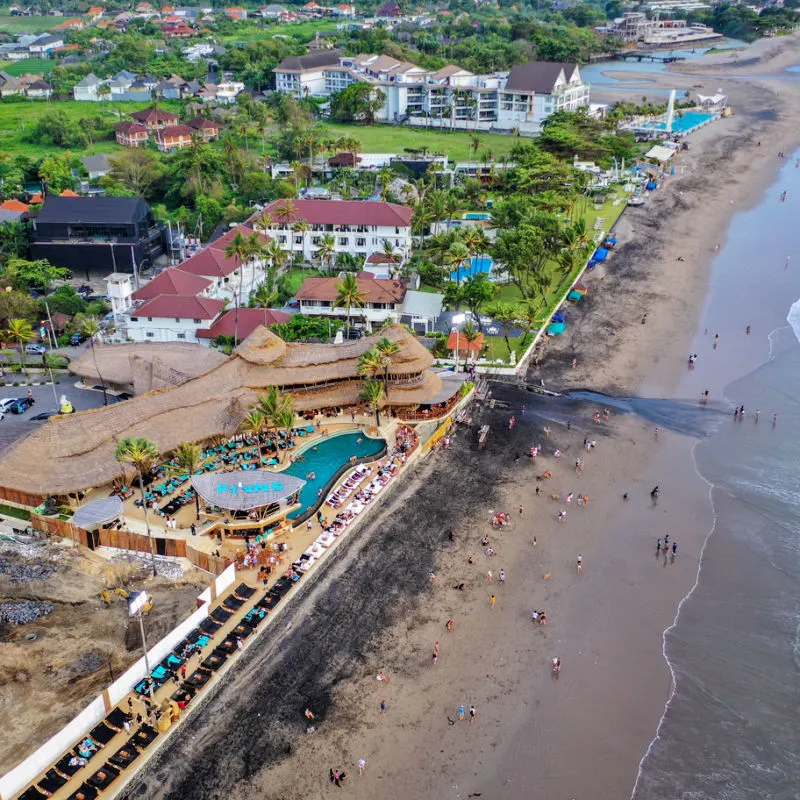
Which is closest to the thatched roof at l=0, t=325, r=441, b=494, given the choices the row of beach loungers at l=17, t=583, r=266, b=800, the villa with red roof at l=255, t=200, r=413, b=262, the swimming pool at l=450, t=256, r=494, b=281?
the row of beach loungers at l=17, t=583, r=266, b=800

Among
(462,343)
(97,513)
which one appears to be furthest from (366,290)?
(97,513)

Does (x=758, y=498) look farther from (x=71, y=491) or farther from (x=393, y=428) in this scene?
(x=71, y=491)

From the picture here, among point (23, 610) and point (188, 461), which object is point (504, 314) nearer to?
point (188, 461)

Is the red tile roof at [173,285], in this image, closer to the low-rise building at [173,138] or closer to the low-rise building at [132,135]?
the low-rise building at [173,138]

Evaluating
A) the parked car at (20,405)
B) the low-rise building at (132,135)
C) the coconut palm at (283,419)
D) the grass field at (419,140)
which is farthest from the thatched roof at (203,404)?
the low-rise building at (132,135)

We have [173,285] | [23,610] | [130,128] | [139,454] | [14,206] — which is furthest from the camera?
[130,128]

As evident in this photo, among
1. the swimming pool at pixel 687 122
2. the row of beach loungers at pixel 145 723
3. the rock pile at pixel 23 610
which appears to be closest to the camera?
the row of beach loungers at pixel 145 723
